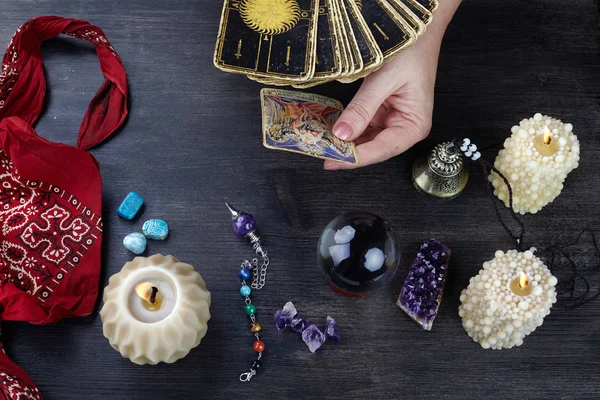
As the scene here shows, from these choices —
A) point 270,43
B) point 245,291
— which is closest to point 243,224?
point 245,291

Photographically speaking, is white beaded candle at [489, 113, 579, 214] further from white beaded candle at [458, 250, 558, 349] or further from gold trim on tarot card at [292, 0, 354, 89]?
gold trim on tarot card at [292, 0, 354, 89]

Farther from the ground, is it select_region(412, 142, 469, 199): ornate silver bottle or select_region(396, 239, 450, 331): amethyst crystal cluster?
select_region(412, 142, 469, 199): ornate silver bottle

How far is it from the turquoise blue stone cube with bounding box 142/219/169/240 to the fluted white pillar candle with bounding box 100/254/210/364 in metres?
0.13

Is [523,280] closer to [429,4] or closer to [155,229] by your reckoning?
[429,4]

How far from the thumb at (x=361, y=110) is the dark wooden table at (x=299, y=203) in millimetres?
94

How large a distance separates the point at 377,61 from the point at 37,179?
2.29 ft

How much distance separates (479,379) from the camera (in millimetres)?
1121

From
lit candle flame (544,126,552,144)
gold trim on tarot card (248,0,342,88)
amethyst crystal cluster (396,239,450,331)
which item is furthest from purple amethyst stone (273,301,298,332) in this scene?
lit candle flame (544,126,552,144)

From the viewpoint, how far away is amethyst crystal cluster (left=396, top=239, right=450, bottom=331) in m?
1.13

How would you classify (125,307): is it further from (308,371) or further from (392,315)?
(392,315)

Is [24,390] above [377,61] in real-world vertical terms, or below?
below

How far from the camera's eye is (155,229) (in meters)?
1.16

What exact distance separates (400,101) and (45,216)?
752mm

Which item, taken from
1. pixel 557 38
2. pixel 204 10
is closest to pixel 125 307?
pixel 204 10
